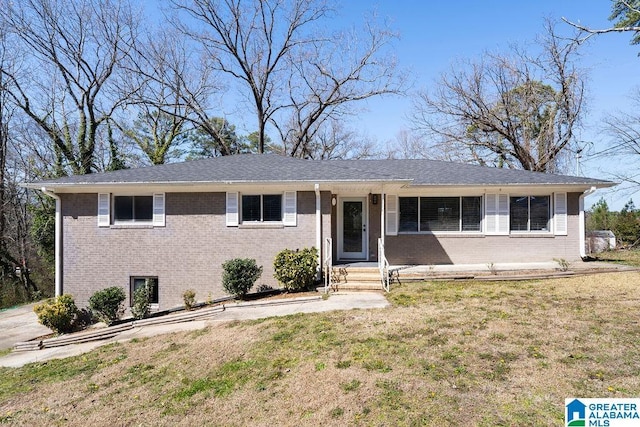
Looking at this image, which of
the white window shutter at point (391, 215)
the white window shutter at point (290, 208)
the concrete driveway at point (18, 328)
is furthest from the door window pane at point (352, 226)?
the concrete driveway at point (18, 328)

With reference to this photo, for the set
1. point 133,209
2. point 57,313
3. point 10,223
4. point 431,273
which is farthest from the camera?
point 10,223

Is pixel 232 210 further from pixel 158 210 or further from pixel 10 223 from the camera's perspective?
pixel 10 223

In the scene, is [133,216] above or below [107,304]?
above

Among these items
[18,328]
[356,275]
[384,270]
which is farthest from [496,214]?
[18,328]

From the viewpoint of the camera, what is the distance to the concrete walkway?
7.79 m

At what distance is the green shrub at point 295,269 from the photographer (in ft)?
31.4

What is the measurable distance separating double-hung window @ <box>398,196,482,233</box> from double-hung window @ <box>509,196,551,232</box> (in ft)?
3.71

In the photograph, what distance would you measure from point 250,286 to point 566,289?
8.16 meters

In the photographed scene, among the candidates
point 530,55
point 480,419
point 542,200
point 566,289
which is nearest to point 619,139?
point 530,55

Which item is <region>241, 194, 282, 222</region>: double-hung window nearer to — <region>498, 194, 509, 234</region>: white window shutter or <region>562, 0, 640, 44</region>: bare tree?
<region>498, 194, 509, 234</region>: white window shutter

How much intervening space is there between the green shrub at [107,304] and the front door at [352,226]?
6797 millimetres

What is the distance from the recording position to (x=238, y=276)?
9406mm

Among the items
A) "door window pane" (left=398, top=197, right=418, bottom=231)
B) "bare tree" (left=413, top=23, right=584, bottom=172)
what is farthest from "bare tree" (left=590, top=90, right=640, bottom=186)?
"door window pane" (left=398, top=197, right=418, bottom=231)

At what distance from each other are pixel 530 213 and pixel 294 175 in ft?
26.3
